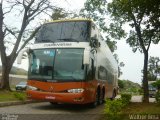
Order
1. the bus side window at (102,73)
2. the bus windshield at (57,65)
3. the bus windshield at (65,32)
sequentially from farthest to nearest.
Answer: the bus side window at (102,73)
the bus windshield at (65,32)
the bus windshield at (57,65)

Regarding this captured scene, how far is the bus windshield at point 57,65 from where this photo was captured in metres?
17.4

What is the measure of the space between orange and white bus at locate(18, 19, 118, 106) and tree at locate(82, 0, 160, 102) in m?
2.45

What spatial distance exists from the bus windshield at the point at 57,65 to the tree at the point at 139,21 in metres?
3.32

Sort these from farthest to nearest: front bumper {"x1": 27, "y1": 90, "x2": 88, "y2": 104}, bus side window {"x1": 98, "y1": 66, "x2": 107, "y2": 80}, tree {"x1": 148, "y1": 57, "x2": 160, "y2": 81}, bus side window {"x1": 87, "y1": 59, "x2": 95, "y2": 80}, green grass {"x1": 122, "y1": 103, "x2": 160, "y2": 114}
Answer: tree {"x1": 148, "y1": 57, "x2": 160, "y2": 81} → bus side window {"x1": 98, "y1": 66, "x2": 107, "y2": 80} → bus side window {"x1": 87, "y1": 59, "x2": 95, "y2": 80} → front bumper {"x1": 27, "y1": 90, "x2": 88, "y2": 104} → green grass {"x1": 122, "y1": 103, "x2": 160, "y2": 114}

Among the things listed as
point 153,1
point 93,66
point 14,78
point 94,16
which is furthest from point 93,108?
point 14,78

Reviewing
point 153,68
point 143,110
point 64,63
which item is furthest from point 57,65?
point 153,68

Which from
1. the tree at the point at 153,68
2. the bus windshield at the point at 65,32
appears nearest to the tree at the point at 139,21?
the bus windshield at the point at 65,32

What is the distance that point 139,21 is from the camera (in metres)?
22.5

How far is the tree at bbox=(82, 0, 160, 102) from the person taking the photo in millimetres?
15572

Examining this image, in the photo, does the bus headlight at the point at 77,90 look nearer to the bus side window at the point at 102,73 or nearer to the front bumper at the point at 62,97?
the front bumper at the point at 62,97

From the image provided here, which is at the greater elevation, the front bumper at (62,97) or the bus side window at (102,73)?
the bus side window at (102,73)

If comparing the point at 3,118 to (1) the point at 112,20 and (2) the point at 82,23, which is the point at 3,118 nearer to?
(2) the point at 82,23

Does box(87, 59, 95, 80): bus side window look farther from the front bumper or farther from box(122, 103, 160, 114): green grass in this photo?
box(122, 103, 160, 114): green grass

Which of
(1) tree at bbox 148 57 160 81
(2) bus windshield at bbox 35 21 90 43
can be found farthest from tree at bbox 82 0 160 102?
(1) tree at bbox 148 57 160 81
